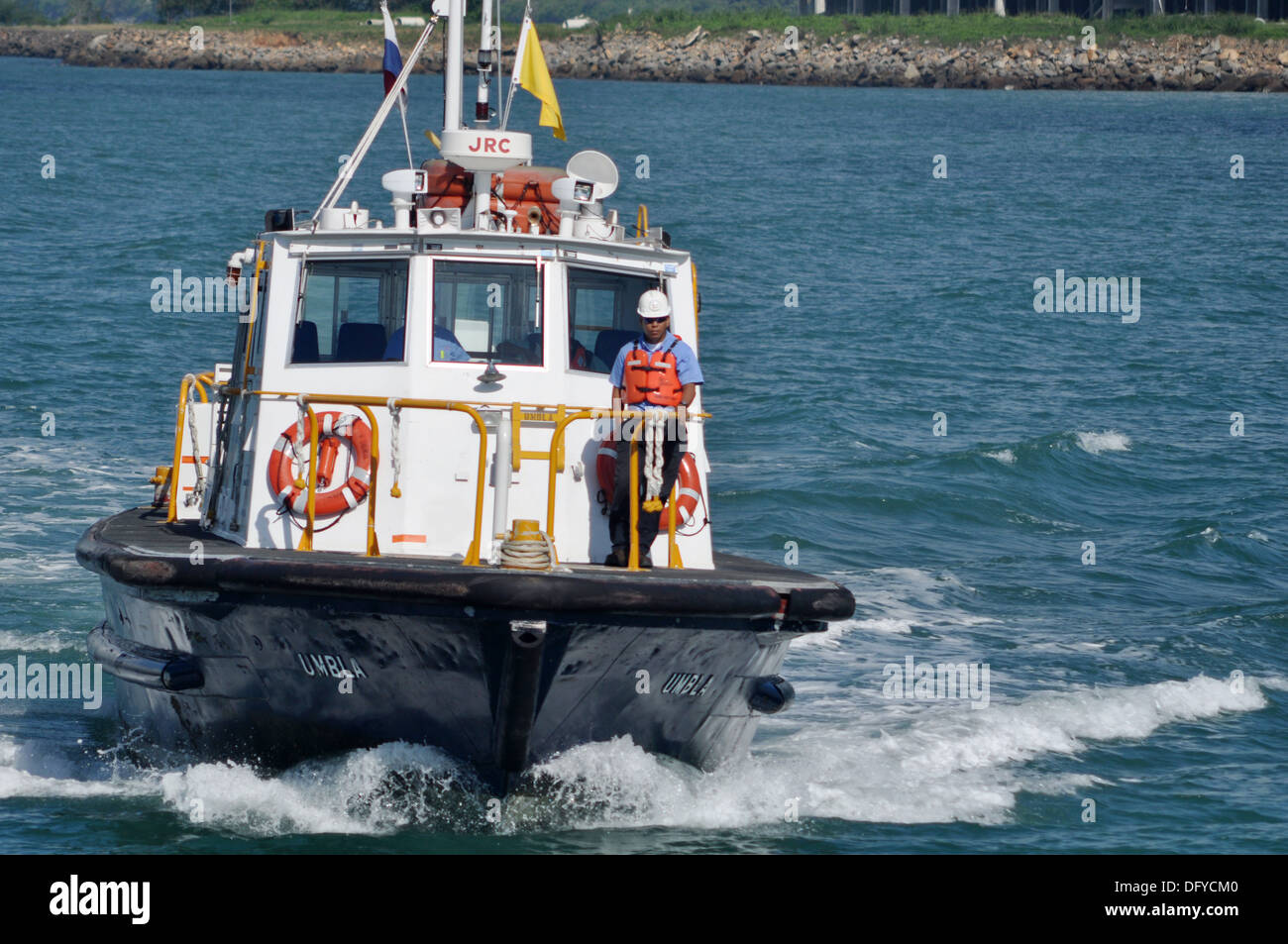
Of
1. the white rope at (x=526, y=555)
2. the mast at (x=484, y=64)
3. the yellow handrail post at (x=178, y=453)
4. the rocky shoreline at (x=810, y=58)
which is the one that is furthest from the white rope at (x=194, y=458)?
the rocky shoreline at (x=810, y=58)

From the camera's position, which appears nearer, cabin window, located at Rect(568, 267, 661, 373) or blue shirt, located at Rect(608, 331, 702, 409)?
blue shirt, located at Rect(608, 331, 702, 409)

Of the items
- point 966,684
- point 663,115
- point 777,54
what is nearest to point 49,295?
point 966,684

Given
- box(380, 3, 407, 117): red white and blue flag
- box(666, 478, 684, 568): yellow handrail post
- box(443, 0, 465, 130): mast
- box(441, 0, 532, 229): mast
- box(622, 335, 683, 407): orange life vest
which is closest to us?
box(622, 335, 683, 407): orange life vest

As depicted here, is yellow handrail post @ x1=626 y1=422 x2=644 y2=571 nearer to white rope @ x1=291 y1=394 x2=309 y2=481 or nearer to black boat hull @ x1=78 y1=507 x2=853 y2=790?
black boat hull @ x1=78 y1=507 x2=853 y2=790

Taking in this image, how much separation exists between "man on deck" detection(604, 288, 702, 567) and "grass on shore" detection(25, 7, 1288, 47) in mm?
68973

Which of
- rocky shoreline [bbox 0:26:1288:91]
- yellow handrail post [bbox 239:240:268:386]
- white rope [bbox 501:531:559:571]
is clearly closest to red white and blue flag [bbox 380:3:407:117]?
yellow handrail post [bbox 239:240:268:386]

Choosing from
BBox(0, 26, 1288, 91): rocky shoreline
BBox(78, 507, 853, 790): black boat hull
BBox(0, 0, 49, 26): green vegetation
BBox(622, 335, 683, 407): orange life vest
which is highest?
BBox(0, 0, 49, 26): green vegetation

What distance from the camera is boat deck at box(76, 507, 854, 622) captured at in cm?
854

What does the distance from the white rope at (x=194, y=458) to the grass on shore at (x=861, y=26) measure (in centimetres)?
6703

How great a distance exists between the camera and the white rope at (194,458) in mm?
10805

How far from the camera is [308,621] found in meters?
8.88

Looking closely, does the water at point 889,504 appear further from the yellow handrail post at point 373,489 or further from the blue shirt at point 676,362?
the blue shirt at point 676,362

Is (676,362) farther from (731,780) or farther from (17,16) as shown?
(17,16)

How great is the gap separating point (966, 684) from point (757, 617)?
13.8 ft
